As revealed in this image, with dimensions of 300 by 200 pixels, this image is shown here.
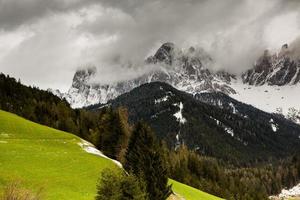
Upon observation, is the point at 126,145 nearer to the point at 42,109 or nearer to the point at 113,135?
the point at 113,135

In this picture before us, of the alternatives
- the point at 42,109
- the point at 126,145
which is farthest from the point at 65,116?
the point at 126,145

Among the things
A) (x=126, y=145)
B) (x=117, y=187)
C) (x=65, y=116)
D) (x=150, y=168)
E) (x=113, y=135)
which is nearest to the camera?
(x=117, y=187)

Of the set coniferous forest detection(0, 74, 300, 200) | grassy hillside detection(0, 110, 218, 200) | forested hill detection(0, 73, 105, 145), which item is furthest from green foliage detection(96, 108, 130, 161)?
forested hill detection(0, 73, 105, 145)

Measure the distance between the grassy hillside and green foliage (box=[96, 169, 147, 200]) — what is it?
25.6ft

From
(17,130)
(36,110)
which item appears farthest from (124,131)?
(36,110)

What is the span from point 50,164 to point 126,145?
37.9m

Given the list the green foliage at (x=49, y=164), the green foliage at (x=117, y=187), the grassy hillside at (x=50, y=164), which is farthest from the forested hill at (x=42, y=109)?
the green foliage at (x=117, y=187)

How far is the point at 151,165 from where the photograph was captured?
5403cm

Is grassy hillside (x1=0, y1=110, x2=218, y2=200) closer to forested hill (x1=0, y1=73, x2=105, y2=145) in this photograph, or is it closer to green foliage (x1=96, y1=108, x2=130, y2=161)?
green foliage (x1=96, y1=108, x2=130, y2=161)

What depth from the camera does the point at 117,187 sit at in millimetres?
41156

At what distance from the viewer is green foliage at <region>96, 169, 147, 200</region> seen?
4094 cm

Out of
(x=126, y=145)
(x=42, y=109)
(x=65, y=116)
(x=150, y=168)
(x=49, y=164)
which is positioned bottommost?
(x=49, y=164)

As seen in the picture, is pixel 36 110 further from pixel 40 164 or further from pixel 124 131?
pixel 40 164

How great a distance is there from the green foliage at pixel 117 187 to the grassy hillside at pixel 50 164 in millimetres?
7806
